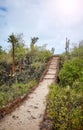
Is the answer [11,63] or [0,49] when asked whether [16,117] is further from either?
[0,49]

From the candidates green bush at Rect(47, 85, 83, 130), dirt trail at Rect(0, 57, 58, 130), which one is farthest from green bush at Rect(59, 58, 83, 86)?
green bush at Rect(47, 85, 83, 130)

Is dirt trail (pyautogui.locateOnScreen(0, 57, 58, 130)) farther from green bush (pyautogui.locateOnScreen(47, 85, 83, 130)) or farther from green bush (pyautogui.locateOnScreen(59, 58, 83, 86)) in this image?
green bush (pyautogui.locateOnScreen(59, 58, 83, 86))

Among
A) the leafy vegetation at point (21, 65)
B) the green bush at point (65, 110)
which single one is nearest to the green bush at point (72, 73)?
the leafy vegetation at point (21, 65)

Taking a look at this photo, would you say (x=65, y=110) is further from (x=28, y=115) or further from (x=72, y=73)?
(x=72, y=73)

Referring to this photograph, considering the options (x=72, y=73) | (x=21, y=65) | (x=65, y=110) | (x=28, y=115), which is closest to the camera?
(x=65, y=110)

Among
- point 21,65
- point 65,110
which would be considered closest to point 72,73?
point 21,65

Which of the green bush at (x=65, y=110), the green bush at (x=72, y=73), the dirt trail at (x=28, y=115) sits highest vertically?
the green bush at (x=72, y=73)

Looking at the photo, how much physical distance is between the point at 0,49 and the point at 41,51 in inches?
227

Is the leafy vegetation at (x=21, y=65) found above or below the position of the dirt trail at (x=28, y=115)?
above

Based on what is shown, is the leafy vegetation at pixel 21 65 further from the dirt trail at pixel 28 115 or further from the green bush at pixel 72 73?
the dirt trail at pixel 28 115

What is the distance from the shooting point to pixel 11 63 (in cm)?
2384

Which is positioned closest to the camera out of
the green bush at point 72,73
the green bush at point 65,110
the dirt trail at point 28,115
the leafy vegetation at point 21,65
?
the green bush at point 65,110

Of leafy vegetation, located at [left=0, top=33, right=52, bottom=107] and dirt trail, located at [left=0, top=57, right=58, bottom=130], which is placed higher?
leafy vegetation, located at [left=0, top=33, right=52, bottom=107]

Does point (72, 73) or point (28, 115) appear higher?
point (72, 73)
